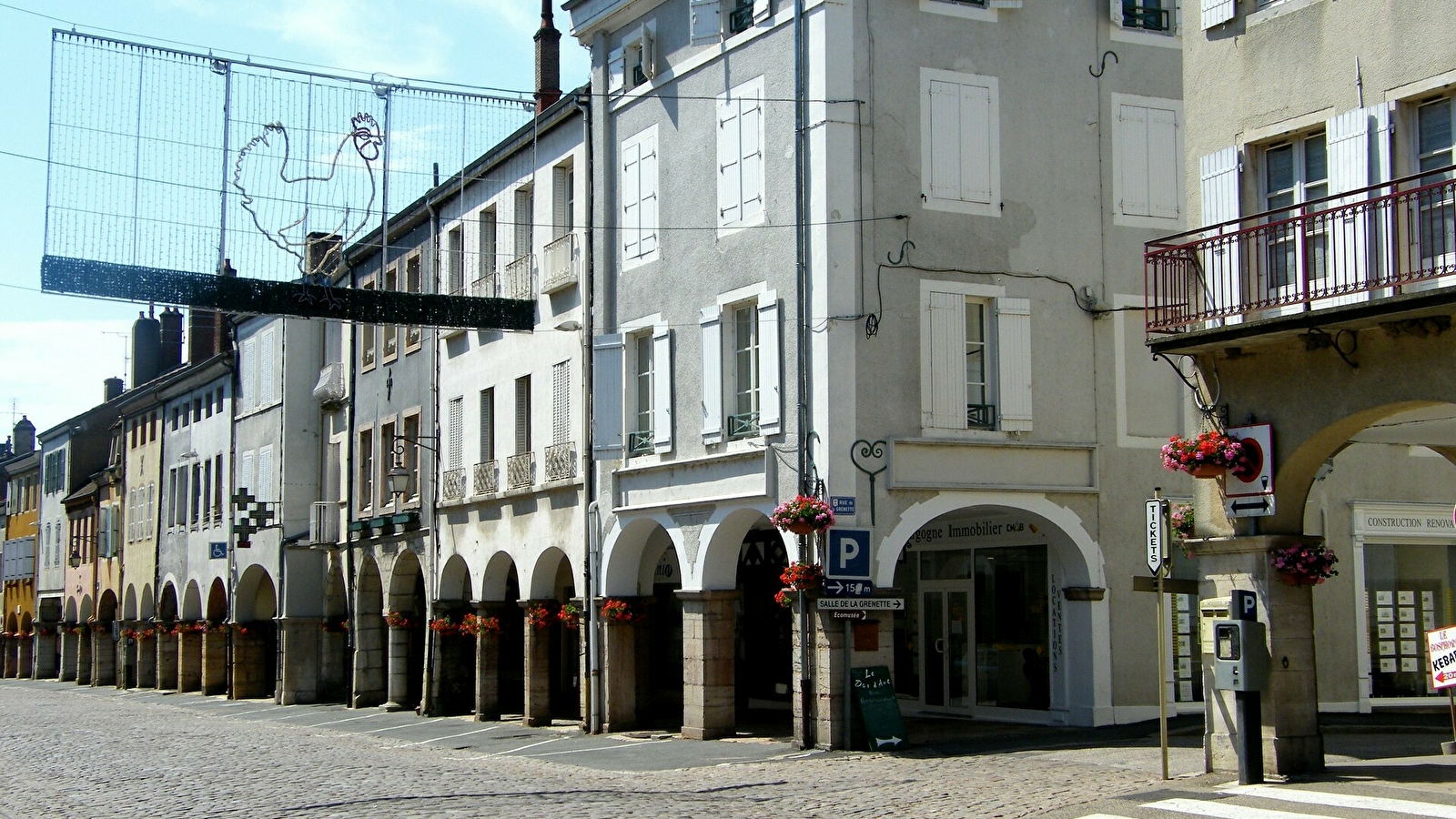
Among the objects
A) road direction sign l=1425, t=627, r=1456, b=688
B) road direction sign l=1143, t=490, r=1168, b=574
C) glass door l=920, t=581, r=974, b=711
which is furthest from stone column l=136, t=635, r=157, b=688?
road direction sign l=1425, t=627, r=1456, b=688

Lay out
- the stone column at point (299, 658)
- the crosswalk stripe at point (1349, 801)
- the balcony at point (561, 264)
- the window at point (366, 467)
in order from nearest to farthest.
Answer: the crosswalk stripe at point (1349, 801)
the balcony at point (561, 264)
the window at point (366, 467)
the stone column at point (299, 658)

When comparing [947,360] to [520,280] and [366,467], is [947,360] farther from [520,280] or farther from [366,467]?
[366,467]

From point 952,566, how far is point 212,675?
29956mm

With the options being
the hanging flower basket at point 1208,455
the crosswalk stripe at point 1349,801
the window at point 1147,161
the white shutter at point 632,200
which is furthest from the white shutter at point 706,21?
the crosswalk stripe at point 1349,801

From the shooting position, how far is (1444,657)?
16.3 metres

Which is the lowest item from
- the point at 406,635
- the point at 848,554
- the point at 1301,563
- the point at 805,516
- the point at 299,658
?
the point at 299,658

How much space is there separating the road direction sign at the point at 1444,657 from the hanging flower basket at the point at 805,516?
718 cm

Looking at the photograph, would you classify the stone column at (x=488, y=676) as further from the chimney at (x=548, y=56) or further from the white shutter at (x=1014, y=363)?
the white shutter at (x=1014, y=363)

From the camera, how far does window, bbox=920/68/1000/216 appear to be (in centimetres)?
2231

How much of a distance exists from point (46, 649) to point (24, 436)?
79.2 feet

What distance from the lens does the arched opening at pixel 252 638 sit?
45.8m

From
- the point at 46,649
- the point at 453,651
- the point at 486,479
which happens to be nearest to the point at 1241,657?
the point at 486,479

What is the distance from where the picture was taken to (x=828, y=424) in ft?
70.4

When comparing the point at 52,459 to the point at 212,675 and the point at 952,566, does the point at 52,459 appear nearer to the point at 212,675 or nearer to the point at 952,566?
the point at 212,675
